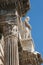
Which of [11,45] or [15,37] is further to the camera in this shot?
[15,37]

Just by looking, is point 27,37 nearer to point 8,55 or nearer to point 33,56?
point 33,56

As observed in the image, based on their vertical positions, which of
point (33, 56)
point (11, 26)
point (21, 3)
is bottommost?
point (33, 56)

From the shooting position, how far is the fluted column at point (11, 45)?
27.4 metres

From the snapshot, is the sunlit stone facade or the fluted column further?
the sunlit stone facade

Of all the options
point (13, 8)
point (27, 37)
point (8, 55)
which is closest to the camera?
point (8, 55)

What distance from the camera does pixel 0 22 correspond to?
28953 millimetres

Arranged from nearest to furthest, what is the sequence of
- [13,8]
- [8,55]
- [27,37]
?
1. [8,55]
2. [13,8]
3. [27,37]

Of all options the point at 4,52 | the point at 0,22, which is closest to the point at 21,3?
the point at 0,22

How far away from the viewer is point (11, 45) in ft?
91.8

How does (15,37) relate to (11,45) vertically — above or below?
above

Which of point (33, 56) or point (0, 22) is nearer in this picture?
point (0, 22)

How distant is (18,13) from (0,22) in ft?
7.05

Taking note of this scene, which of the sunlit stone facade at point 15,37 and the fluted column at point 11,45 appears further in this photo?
the sunlit stone facade at point 15,37

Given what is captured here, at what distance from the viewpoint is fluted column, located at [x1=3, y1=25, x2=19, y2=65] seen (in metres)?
27.4
